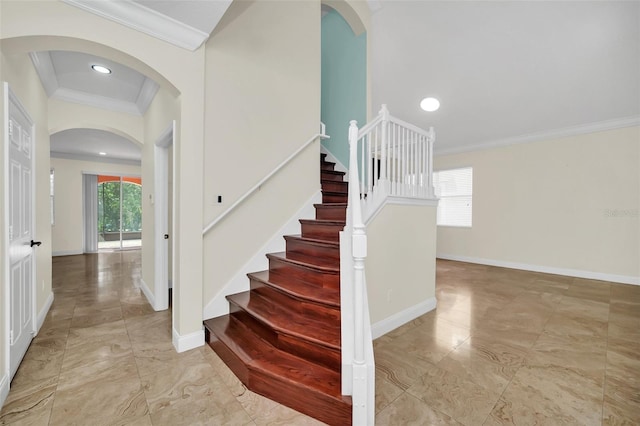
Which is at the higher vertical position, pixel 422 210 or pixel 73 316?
pixel 422 210

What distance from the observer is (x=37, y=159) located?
9.11 ft

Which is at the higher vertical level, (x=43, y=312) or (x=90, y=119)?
(x=90, y=119)

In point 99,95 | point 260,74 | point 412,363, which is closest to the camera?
point 412,363

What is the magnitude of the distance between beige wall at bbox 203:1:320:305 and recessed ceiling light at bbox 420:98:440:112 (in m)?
2.89

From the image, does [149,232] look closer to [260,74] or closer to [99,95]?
[99,95]

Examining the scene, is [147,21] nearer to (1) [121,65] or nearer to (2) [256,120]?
(2) [256,120]

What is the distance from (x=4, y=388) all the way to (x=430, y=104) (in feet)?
21.4

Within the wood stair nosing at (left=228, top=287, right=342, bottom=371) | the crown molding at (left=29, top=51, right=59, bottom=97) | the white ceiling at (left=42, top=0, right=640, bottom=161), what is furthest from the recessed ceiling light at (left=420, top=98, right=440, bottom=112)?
the crown molding at (left=29, top=51, right=59, bottom=97)

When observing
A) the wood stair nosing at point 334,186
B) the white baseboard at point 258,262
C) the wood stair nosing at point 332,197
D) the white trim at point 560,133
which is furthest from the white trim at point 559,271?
the white baseboard at point 258,262

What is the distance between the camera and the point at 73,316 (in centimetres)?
312

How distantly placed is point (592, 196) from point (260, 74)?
230 inches

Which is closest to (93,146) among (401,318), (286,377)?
(286,377)

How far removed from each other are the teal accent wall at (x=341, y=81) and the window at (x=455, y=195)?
11.9ft

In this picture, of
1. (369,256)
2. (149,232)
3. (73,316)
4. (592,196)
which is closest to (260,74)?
(369,256)
